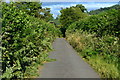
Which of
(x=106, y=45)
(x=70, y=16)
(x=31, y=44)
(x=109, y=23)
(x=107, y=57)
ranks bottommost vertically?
(x=107, y=57)

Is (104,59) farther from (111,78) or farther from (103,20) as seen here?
(103,20)

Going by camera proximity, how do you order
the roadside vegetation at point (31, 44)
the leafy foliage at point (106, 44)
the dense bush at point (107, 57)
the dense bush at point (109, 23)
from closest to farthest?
the roadside vegetation at point (31, 44)
the dense bush at point (107, 57)
the leafy foliage at point (106, 44)
the dense bush at point (109, 23)

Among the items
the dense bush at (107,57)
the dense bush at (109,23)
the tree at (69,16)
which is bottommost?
the dense bush at (107,57)

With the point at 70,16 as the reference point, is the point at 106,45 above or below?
below

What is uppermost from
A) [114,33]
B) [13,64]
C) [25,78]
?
[114,33]

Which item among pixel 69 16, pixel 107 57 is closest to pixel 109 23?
pixel 107 57

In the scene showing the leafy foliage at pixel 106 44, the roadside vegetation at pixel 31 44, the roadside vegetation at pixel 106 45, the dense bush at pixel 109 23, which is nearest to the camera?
the roadside vegetation at pixel 31 44

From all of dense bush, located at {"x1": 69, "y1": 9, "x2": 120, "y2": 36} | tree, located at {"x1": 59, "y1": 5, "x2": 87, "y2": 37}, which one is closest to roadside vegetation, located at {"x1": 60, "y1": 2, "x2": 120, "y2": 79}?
dense bush, located at {"x1": 69, "y1": 9, "x2": 120, "y2": 36}

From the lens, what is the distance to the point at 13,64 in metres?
7.25

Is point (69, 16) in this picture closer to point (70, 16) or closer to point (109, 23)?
point (70, 16)

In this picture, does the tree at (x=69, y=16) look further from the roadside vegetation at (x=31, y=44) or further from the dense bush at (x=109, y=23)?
the dense bush at (x=109, y=23)

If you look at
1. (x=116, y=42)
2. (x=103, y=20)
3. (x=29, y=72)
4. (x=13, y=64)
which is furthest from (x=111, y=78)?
(x=103, y=20)

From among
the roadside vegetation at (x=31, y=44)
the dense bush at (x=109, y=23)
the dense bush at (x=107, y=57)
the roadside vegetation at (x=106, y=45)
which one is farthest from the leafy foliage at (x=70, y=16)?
the dense bush at (x=107, y=57)

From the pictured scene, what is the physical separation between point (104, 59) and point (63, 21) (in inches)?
2782
